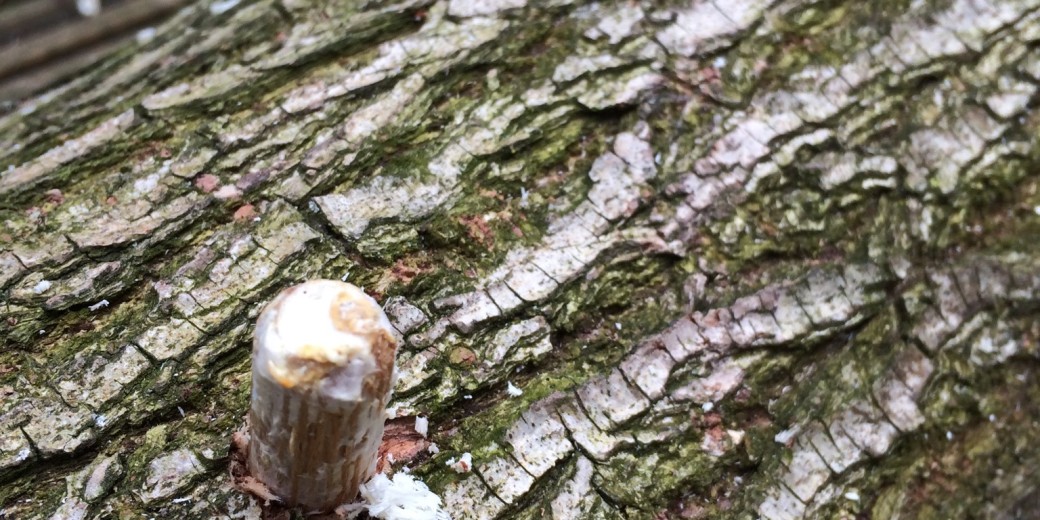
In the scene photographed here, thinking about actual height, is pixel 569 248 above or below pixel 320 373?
below

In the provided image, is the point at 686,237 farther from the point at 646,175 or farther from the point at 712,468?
the point at 712,468

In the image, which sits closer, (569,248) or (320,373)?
(320,373)

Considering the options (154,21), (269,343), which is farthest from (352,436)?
(154,21)

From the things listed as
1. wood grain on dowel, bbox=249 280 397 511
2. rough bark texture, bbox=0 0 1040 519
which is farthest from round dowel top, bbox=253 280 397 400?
rough bark texture, bbox=0 0 1040 519

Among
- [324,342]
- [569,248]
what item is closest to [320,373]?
[324,342]

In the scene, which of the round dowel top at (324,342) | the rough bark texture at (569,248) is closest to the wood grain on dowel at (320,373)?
the round dowel top at (324,342)

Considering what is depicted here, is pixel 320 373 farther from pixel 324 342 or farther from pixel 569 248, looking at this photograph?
pixel 569 248

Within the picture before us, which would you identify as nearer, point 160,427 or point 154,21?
point 160,427
